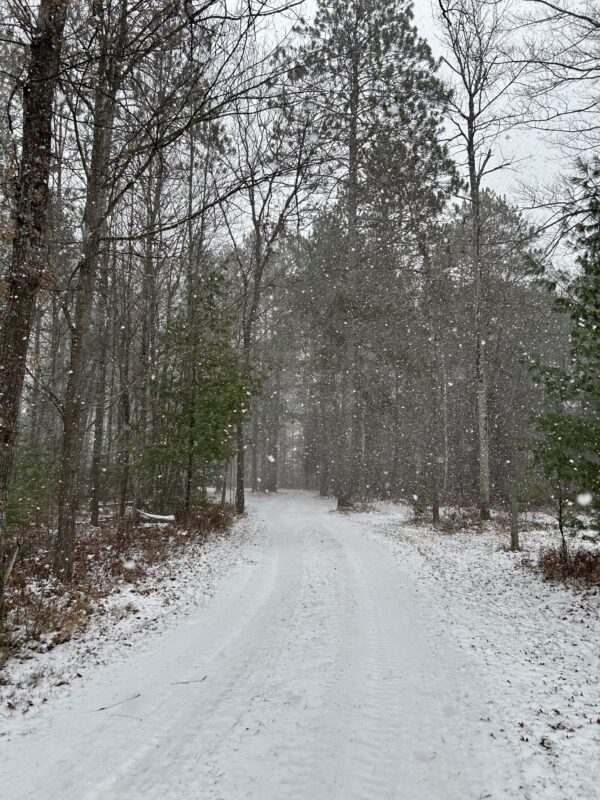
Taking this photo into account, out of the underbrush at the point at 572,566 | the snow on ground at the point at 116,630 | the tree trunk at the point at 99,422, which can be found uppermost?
the tree trunk at the point at 99,422

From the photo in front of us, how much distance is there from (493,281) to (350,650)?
2153 cm

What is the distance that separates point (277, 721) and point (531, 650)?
3.40 metres

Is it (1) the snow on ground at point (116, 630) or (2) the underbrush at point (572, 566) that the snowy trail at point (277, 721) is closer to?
(1) the snow on ground at point (116, 630)

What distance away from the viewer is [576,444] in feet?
26.0

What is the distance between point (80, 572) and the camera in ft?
27.3

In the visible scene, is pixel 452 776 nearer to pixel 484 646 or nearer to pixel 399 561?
pixel 484 646

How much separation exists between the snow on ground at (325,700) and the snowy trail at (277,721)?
0.02m

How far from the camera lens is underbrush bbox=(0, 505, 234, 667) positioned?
583 cm

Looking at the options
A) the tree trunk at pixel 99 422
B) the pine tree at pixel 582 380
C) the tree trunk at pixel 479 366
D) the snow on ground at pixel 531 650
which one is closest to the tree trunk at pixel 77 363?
the tree trunk at pixel 99 422

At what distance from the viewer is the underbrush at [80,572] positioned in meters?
5.83

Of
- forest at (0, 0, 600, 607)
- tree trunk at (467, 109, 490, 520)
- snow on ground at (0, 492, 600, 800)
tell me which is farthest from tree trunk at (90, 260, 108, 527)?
tree trunk at (467, 109, 490, 520)

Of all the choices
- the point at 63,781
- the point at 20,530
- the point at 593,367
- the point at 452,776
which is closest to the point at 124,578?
the point at 20,530

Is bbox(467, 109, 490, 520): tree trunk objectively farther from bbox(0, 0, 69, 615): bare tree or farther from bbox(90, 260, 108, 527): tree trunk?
bbox(0, 0, 69, 615): bare tree

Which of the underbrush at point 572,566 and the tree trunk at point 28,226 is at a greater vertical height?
the tree trunk at point 28,226
